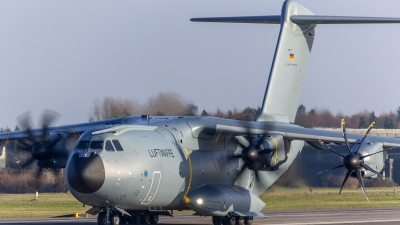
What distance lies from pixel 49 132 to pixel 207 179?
4756mm

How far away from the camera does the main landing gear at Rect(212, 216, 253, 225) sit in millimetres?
19094

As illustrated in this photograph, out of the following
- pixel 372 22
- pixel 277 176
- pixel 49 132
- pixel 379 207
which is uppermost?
pixel 372 22

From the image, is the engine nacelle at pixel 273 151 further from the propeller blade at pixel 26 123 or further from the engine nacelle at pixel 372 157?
the propeller blade at pixel 26 123

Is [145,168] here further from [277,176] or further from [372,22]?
[372,22]

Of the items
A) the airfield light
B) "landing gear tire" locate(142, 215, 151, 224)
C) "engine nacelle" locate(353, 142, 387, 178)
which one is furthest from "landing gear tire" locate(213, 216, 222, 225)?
"engine nacelle" locate(353, 142, 387, 178)

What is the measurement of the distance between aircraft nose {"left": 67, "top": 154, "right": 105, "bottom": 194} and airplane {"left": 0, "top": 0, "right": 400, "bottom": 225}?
0.07ft

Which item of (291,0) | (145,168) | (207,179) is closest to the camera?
(145,168)

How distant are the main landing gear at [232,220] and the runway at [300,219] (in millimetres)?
1156

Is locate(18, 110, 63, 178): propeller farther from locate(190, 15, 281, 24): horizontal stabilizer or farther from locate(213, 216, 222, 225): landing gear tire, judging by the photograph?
locate(190, 15, 281, 24): horizontal stabilizer

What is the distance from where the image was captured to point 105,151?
55.1 ft

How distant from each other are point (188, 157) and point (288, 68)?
5.28 meters

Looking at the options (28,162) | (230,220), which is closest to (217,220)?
(230,220)

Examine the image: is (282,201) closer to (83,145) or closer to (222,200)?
(222,200)

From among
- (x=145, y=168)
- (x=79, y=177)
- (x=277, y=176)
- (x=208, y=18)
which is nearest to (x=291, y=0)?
(x=208, y=18)
